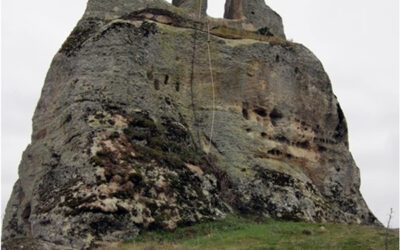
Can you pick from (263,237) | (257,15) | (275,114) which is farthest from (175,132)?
(257,15)

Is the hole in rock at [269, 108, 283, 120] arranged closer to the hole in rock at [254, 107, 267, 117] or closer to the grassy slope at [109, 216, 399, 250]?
the hole in rock at [254, 107, 267, 117]

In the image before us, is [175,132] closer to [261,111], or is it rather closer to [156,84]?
[156,84]

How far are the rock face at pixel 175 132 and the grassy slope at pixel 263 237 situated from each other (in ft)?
2.34

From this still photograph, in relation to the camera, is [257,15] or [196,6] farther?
[257,15]

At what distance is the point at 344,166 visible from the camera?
117 ft

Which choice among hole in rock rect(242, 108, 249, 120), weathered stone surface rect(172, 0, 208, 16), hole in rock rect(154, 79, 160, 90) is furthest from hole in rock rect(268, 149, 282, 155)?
weathered stone surface rect(172, 0, 208, 16)

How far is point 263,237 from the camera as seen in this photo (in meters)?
23.8

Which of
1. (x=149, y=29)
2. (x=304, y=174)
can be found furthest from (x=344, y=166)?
(x=149, y=29)

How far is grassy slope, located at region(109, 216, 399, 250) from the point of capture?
22.1 m

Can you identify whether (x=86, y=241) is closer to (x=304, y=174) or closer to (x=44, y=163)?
(x=44, y=163)

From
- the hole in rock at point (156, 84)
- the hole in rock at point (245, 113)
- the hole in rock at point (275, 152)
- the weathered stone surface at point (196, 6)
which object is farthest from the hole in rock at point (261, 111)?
the weathered stone surface at point (196, 6)

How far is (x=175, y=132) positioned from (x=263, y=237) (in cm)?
785

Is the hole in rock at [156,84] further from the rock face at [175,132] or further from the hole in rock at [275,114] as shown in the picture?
the hole in rock at [275,114]

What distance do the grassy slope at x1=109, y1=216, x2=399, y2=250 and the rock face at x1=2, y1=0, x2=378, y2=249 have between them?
28.1 inches
